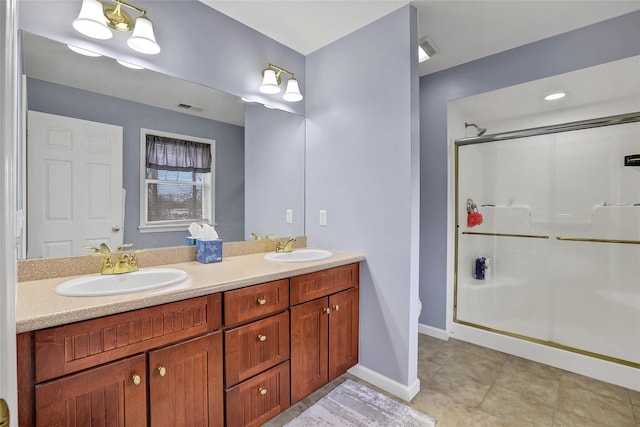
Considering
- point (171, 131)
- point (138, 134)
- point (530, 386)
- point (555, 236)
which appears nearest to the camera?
point (138, 134)

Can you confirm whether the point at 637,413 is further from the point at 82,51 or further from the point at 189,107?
the point at 82,51

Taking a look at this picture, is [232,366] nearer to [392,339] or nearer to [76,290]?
[76,290]

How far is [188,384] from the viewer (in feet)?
4.04

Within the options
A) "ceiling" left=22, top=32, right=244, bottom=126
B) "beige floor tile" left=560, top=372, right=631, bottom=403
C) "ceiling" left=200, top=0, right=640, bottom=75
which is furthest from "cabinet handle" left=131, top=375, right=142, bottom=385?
"beige floor tile" left=560, top=372, right=631, bottom=403

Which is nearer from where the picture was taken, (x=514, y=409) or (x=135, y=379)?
(x=135, y=379)

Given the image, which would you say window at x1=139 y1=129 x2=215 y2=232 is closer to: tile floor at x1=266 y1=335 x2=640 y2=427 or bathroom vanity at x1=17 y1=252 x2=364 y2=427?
bathroom vanity at x1=17 y1=252 x2=364 y2=427

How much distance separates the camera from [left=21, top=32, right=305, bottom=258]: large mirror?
4.51ft

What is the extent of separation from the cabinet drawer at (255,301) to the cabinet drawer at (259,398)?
0.31 m

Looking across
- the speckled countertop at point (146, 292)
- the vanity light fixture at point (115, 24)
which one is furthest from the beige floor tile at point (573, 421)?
the vanity light fixture at point (115, 24)

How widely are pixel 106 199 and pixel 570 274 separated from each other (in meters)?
3.25

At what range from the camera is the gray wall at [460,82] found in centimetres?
200

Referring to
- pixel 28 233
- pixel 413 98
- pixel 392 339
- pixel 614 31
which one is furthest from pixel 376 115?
pixel 28 233

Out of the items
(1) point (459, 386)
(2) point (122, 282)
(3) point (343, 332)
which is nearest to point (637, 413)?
(1) point (459, 386)

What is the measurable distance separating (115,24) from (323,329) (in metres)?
2.00
